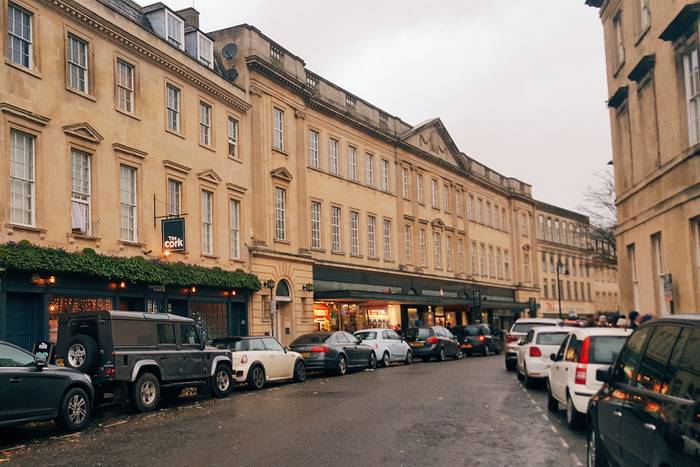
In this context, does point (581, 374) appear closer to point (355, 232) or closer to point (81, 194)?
point (81, 194)

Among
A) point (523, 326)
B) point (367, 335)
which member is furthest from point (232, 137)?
point (523, 326)

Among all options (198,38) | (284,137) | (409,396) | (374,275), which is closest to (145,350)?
(409,396)

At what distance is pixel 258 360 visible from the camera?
20672 millimetres

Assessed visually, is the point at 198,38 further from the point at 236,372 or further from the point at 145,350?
the point at 145,350

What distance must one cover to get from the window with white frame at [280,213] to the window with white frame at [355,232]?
7.09 metres

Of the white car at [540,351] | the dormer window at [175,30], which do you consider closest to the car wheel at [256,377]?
the white car at [540,351]

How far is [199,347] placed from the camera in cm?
1773

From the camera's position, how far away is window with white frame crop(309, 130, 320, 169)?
38.7 m

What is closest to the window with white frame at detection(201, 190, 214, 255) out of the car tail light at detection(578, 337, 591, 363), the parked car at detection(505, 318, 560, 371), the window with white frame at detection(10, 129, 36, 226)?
the window with white frame at detection(10, 129, 36, 226)

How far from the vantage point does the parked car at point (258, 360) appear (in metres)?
20.2

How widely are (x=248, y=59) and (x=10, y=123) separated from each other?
14.6 meters

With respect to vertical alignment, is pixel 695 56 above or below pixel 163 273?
above

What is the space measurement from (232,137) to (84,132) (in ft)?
32.1

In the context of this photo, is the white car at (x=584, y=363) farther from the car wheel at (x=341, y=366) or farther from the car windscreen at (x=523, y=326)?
the car windscreen at (x=523, y=326)
